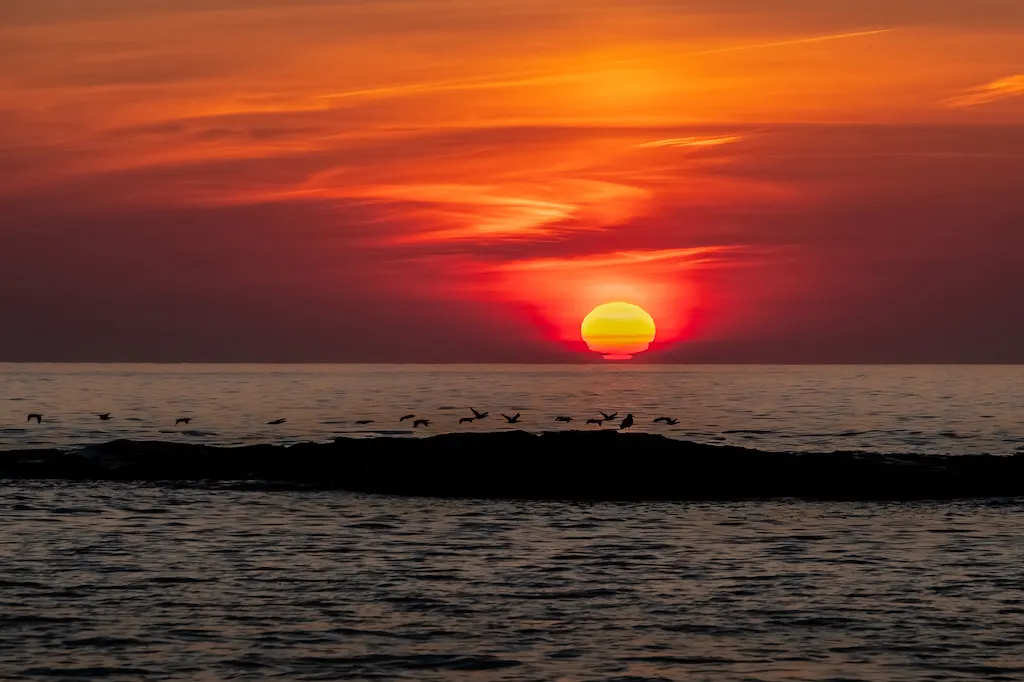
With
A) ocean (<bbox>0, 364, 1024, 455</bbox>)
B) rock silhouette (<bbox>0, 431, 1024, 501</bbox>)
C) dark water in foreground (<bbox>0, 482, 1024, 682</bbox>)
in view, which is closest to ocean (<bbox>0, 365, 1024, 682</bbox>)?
dark water in foreground (<bbox>0, 482, 1024, 682</bbox>)

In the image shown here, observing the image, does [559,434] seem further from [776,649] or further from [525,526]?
[776,649]

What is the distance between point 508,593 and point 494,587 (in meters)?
0.81

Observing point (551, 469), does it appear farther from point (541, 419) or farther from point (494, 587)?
point (541, 419)

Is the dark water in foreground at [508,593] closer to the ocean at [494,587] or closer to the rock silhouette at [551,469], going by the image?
the ocean at [494,587]

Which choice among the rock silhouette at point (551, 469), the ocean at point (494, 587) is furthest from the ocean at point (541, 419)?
the ocean at point (494, 587)

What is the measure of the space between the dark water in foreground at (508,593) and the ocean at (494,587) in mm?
81

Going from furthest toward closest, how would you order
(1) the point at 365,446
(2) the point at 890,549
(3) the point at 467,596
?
(1) the point at 365,446 → (2) the point at 890,549 → (3) the point at 467,596

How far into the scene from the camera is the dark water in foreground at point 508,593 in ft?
72.4

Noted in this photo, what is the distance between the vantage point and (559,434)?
5944 cm

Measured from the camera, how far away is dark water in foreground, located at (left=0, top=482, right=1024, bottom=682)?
72.4ft

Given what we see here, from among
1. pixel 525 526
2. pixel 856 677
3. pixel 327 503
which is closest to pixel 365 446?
pixel 327 503

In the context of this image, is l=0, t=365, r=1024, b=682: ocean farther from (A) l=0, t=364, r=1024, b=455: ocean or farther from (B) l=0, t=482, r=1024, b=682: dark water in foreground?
(A) l=0, t=364, r=1024, b=455: ocean

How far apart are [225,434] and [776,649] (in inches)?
2753

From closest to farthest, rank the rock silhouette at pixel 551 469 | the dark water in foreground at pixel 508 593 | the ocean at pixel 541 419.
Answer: the dark water in foreground at pixel 508 593
the rock silhouette at pixel 551 469
the ocean at pixel 541 419
